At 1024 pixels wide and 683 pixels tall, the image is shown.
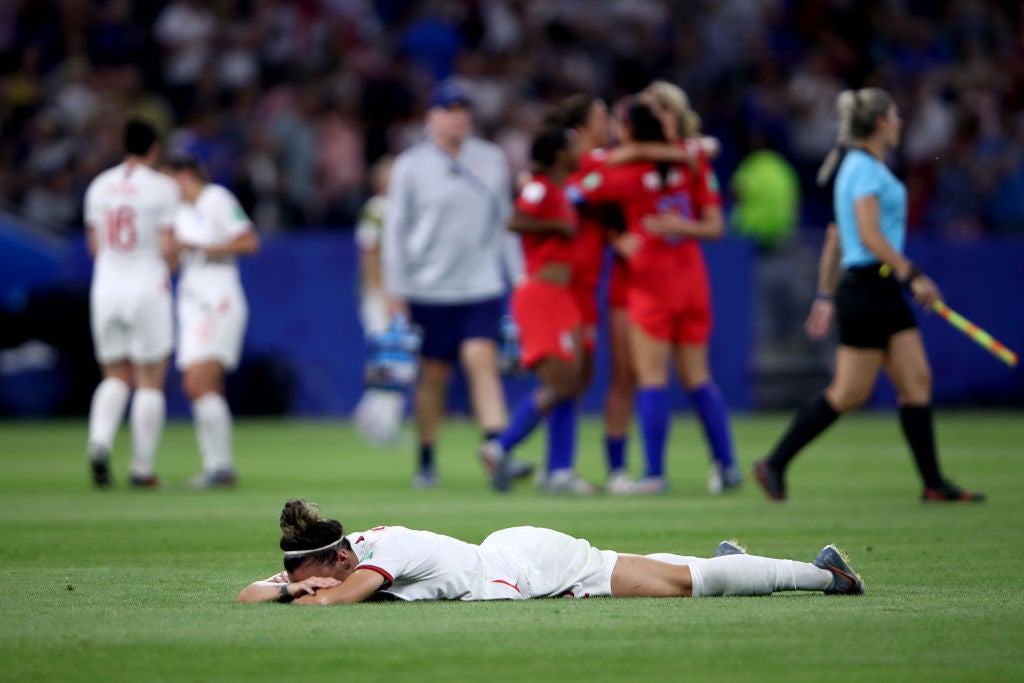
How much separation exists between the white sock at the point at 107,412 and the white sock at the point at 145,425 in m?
0.13

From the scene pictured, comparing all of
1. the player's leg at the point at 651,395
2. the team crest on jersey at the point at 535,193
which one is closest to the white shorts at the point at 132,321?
the team crest on jersey at the point at 535,193

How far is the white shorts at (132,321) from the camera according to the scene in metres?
13.5

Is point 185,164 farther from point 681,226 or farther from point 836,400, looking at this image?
point 836,400

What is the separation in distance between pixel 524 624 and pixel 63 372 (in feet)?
53.4

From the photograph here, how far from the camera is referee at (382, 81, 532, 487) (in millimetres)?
13727

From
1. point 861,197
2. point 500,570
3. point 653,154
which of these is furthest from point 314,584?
point 653,154

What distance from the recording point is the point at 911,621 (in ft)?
22.2

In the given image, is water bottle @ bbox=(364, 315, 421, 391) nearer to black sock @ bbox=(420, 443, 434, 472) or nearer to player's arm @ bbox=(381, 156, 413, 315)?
player's arm @ bbox=(381, 156, 413, 315)

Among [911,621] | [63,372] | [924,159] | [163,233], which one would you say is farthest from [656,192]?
[924,159]

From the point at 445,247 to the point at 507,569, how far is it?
6.74m

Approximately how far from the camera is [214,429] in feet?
44.3

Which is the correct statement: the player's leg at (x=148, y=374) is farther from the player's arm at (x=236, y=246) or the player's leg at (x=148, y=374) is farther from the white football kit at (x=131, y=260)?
the player's arm at (x=236, y=246)

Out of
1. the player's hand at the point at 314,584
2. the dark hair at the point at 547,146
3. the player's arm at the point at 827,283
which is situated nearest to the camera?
the player's hand at the point at 314,584

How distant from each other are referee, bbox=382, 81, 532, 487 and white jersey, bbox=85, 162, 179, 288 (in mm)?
1697
